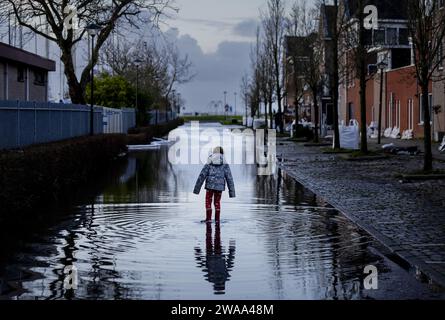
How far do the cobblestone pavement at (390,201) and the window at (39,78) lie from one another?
13.4 m

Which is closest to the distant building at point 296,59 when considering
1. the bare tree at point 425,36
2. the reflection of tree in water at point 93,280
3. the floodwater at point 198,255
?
the bare tree at point 425,36

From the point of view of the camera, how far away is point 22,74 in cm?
3231

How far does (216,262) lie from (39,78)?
94.3 ft

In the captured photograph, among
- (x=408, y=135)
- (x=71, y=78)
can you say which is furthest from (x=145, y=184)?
(x=408, y=135)

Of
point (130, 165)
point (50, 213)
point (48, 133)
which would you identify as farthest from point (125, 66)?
point (50, 213)

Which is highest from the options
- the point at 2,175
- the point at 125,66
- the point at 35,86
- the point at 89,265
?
the point at 125,66

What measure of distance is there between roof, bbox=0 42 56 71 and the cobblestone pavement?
1077cm

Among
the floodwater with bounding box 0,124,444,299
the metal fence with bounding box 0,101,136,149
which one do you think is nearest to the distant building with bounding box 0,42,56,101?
the metal fence with bounding box 0,101,136,149

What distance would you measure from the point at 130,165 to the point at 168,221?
16068 millimetres

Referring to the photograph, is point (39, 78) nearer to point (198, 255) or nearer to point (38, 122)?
point (38, 122)

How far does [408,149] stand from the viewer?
31047 millimetres

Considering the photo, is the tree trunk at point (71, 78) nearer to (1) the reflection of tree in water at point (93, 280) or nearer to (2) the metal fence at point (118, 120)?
(2) the metal fence at point (118, 120)

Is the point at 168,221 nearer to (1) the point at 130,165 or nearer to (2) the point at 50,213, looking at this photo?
(2) the point at 50,213

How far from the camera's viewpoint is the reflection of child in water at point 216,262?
8.20 m
